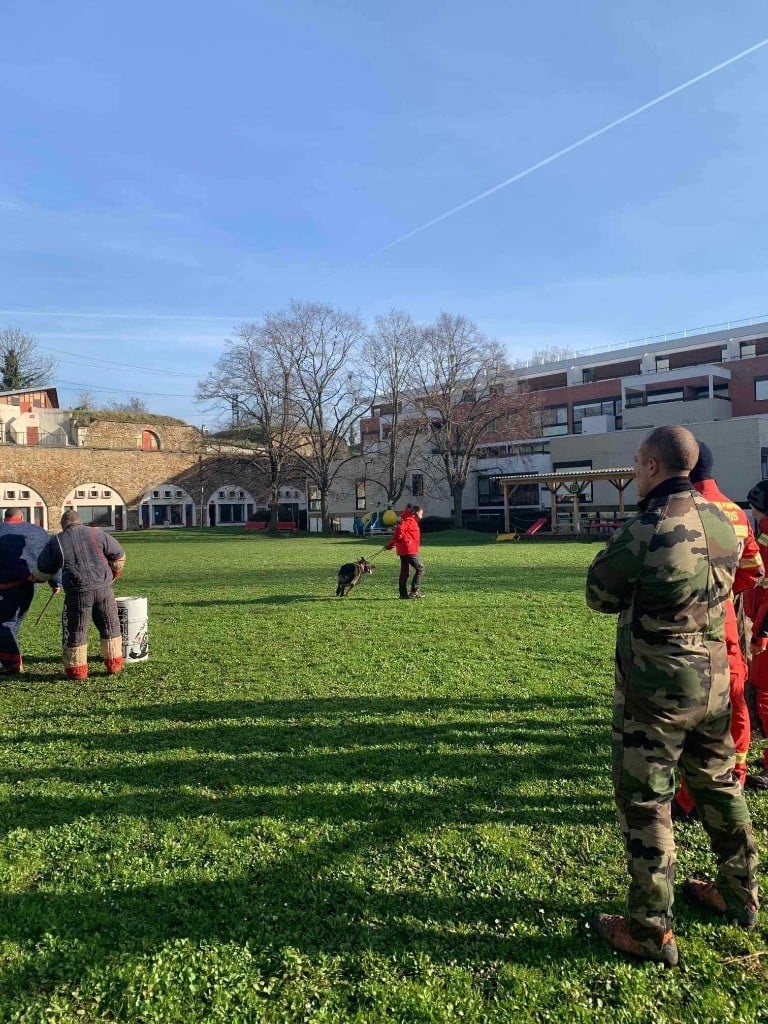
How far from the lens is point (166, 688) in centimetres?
666

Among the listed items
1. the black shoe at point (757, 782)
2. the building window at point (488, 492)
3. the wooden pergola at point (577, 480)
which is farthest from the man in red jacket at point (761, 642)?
the building window at point (488, 492)

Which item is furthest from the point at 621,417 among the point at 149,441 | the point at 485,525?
the point at 149,441

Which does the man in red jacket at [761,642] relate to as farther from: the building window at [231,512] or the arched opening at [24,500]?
the building window at [231,512]

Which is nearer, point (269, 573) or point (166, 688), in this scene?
point (166, 688)

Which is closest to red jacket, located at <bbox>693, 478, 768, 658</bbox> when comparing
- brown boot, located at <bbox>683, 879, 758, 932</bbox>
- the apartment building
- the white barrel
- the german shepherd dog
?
brown boot, located at <bbox>683, 879, 758, 932</bbox>

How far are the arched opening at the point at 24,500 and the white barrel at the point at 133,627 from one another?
46413 mm

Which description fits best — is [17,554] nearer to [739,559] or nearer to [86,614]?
[86,614]

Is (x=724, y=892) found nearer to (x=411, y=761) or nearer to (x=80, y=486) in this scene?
(x=411, y=761)

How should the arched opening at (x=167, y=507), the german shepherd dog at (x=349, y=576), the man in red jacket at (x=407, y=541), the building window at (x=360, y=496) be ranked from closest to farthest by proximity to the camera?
the man in red jacket at (x=407, y=541) → the german shepherd dog at (x=349, y=576) → the building window at (x=360, y=496) → the arched opening at (x=167, y=507)

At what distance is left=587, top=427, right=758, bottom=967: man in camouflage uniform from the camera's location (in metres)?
2.55

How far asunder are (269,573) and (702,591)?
15.9 metres

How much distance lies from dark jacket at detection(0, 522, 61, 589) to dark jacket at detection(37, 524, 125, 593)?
245 millimetres

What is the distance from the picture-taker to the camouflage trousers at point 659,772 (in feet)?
8.35

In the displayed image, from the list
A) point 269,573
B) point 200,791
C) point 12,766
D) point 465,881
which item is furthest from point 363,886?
point 269,573
